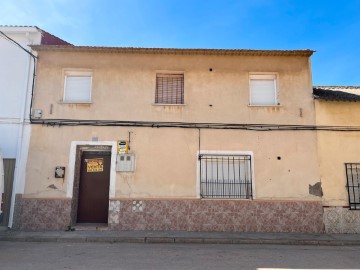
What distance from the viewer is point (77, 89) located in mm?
9438

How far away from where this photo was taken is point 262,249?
7.06 m

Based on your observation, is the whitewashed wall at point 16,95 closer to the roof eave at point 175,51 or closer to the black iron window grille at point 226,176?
the roof eave at point 175,51

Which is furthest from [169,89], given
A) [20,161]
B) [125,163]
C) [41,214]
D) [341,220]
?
[341,220]

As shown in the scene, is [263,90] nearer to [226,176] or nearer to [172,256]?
[226,176]

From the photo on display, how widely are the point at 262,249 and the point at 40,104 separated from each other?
7.37 meters

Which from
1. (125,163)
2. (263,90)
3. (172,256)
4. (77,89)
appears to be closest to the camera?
(172,256)

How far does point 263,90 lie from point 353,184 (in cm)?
387

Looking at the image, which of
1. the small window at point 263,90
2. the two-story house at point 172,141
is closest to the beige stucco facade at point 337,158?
the two-story house at point 172,141

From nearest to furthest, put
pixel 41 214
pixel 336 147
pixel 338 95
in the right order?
pixel 41 214, pixel 336 147, pixel 338 95

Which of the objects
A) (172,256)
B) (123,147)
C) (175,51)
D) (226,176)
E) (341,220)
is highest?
(175,51)

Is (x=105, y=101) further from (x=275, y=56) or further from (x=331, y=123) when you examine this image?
(x=331, y=123)

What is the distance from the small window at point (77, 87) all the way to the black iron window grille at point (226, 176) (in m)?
4.03

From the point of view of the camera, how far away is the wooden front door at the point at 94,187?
30.2ft

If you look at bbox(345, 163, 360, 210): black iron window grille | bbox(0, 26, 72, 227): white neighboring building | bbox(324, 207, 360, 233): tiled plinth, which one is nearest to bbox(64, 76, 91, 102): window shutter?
bbox(0, 26, 72, 227): white neighboring building
